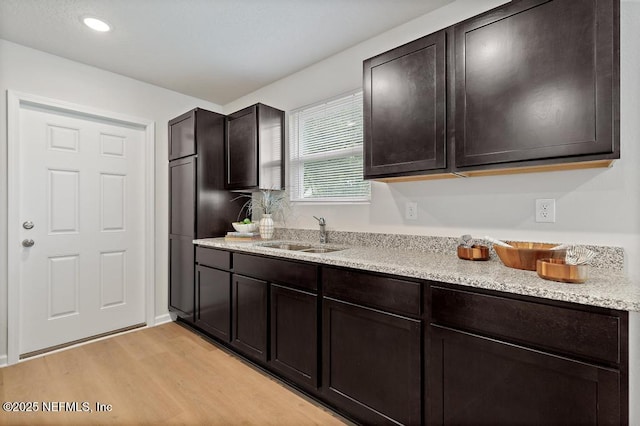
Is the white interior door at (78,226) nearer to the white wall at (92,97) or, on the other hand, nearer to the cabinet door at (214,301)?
the white wall at (92,97)

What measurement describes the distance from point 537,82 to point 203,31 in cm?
223

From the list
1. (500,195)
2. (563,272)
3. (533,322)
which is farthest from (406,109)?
(533,322)

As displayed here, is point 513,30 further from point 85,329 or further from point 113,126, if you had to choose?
point 85,329

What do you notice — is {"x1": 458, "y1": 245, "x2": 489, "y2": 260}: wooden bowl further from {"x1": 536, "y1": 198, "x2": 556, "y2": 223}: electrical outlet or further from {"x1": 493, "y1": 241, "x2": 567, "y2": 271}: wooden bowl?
{"x1": 536, "y1": 198, "x2": 556, "y2": 223}: electrical outlet

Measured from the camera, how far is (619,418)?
1021 mm

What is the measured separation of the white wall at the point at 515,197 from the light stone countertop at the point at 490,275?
8.3 inches

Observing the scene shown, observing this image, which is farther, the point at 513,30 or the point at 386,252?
the point at 386,252

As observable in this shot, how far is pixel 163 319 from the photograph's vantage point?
3430 millimetres

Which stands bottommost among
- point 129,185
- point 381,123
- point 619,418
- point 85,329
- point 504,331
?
point 85,329

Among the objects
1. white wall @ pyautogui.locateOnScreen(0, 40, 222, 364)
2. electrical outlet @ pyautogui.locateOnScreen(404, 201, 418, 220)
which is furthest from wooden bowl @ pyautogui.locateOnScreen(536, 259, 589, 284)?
white wall @ pyautogui.locateOnScreen(0, 40, 222, 364)

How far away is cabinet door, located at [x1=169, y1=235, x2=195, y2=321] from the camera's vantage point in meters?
3.12

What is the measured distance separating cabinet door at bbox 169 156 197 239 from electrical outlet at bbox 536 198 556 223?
281 centimetres

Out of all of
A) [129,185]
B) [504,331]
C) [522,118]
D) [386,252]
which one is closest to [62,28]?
[129,185]

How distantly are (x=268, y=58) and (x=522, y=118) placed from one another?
2.15 m
